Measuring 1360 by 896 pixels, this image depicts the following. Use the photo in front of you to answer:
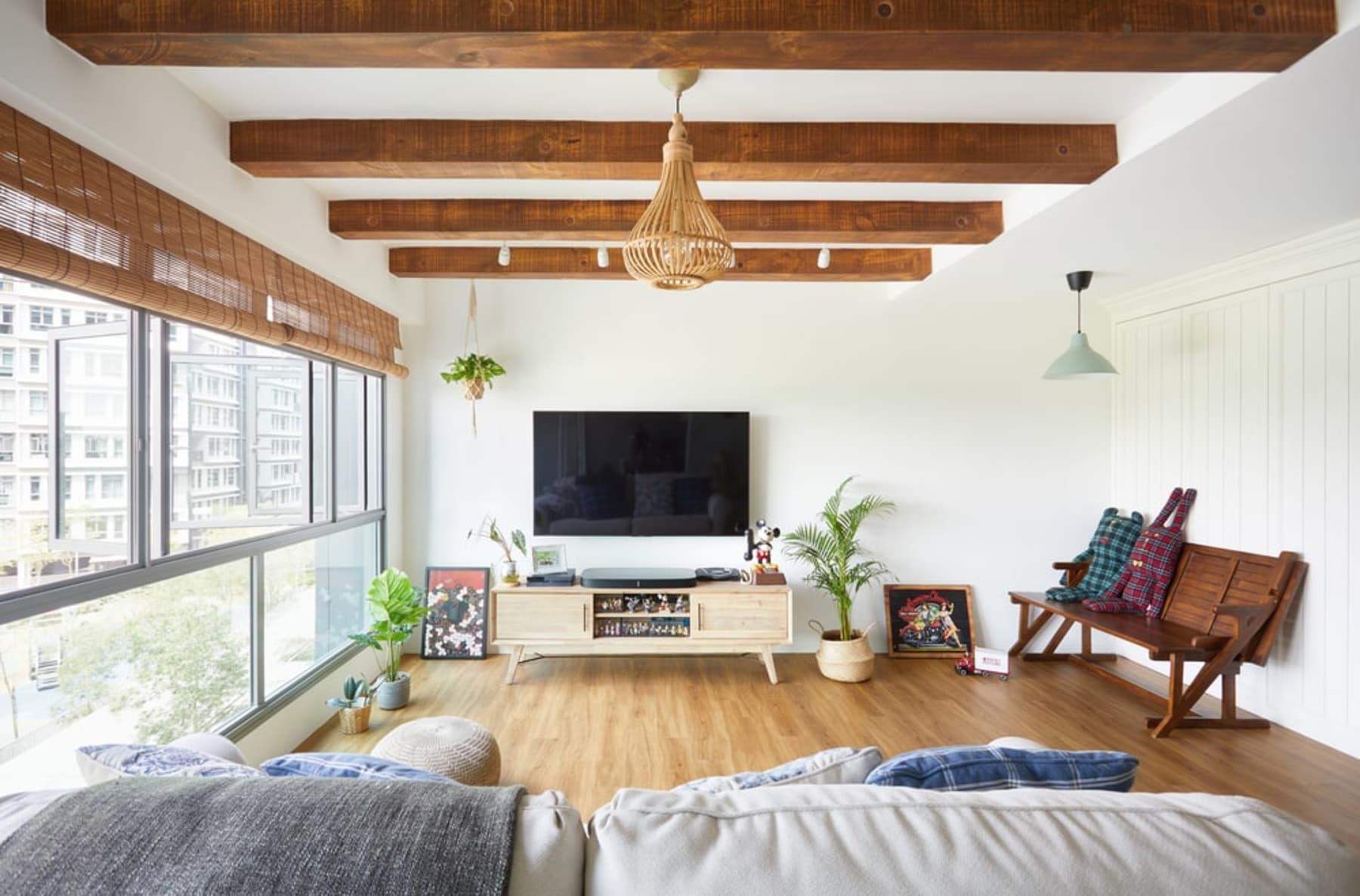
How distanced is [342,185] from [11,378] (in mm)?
1524

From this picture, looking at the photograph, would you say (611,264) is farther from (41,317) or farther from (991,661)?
(991,661)

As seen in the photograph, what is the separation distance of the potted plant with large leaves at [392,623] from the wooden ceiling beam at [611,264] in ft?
5.58

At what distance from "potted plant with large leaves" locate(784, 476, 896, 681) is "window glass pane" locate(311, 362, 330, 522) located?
8.74 feet

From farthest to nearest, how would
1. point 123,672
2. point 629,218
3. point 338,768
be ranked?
point 629,218 → point 123,672 → point 338,768

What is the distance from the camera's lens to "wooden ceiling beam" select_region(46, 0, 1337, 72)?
1518 mm

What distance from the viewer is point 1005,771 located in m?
1.13

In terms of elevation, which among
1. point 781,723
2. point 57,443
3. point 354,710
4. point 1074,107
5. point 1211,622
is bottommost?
point 781,723

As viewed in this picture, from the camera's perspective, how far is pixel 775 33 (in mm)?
1534

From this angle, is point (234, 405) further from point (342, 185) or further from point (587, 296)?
point (587, 296)

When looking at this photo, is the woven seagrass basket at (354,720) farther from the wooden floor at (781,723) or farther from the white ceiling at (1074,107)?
the white ceiling at (1074,107)

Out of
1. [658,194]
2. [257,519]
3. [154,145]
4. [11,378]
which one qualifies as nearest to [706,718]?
[257,519]

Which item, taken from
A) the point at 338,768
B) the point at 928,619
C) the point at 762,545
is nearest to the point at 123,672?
the point at 338,768

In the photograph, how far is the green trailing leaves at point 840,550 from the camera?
160 inches

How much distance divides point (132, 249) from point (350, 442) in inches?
79.2
